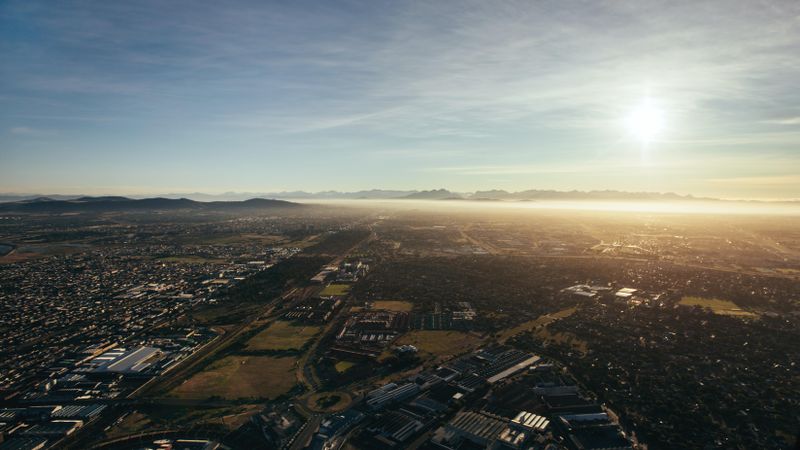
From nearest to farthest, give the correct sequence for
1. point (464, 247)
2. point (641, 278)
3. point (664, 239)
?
1. point (641, 278)
2. point (464, 247)
3. point (664, 239)

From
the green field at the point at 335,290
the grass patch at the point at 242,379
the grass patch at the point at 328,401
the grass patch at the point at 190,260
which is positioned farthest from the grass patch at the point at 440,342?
the grass patch at the point at 190,260

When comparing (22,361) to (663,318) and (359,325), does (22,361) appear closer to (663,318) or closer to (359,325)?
(359,325)

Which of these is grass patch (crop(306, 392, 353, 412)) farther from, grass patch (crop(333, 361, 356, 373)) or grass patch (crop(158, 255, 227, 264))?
grass patch (crop(158, 255, 227, 264))

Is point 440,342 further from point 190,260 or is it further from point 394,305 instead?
point 190,260

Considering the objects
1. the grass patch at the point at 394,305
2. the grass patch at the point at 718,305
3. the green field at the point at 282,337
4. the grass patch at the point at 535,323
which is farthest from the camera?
the grass patch at the point at 394,305

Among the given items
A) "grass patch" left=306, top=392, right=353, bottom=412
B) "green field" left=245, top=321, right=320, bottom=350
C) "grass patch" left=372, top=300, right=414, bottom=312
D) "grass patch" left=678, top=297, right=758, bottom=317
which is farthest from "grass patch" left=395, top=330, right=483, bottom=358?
"grass patch" left=678, top=297, right=758, bottom=317

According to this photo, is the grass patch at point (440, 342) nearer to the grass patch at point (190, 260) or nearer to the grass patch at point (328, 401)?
the grass patch at point (328, 401)

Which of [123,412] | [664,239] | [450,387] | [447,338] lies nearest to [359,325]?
[447,338]
